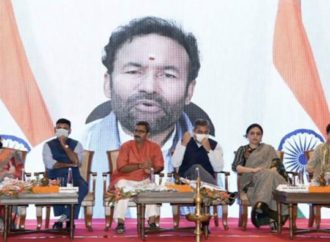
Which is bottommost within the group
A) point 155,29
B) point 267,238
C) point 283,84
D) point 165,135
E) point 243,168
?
point 267,238

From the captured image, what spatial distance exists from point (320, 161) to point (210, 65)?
5.90 ft

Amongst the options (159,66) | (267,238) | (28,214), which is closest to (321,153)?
(267,238)

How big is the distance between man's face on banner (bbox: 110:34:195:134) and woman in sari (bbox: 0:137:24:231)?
4.54ft

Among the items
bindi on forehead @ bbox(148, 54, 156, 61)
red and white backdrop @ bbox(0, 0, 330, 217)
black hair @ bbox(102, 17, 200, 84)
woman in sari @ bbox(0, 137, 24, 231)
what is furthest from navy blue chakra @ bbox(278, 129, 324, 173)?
woman in sari @ bbox(0, 137, 24, 231)

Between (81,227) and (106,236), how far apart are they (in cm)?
97

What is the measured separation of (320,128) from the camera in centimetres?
716

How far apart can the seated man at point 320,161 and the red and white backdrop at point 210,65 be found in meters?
0.99

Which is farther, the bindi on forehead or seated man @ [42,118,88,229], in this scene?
the bindi on forehead

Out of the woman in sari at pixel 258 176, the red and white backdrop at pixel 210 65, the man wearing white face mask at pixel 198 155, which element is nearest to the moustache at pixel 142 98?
the red and white backdrop at pixel 210 65

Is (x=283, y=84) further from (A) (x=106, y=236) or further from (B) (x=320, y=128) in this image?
(A) (x=106, y=236)

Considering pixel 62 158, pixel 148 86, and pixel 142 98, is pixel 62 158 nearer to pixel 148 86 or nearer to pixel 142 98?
pixel 142 98

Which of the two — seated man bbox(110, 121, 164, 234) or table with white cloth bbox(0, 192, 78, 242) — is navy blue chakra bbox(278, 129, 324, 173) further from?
table with white cloth bbox(0, 192, 78, 242)

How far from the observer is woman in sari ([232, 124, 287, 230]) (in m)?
5.80

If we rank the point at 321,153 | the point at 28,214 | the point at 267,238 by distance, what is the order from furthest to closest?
the point at 28,214
the point at 321,153
the point at 267,238
